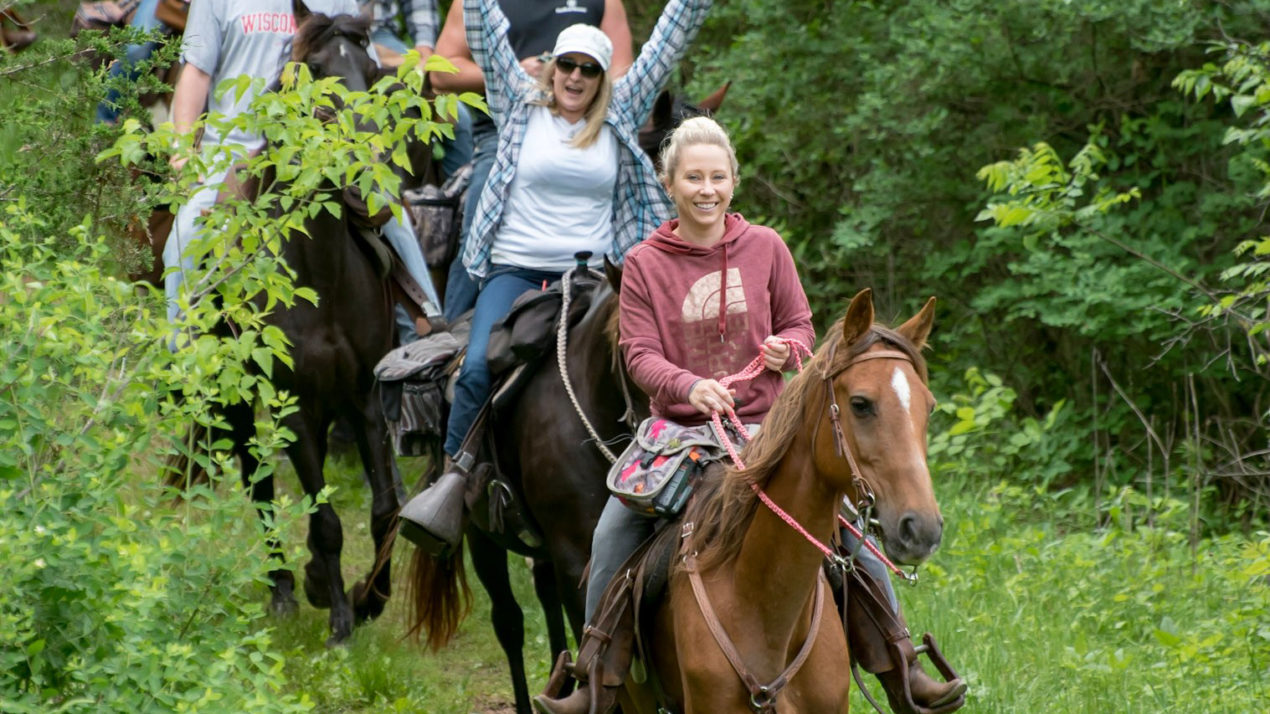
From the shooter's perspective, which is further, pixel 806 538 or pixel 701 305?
pixel 701 305

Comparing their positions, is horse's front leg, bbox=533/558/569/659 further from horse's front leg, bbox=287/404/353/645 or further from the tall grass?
horse's front leg, bbox=287/404/353/645

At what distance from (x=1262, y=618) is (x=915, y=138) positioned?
16.5 feet

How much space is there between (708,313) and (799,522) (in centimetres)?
86

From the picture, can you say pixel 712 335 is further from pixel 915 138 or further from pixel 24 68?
pixel 915 138

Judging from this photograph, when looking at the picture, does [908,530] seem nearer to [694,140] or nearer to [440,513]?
[694,140]

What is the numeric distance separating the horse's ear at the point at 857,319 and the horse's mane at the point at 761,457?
0.06ft

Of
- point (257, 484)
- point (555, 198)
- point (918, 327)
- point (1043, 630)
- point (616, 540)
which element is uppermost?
point (918, 327)

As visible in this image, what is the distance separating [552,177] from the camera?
6.19m

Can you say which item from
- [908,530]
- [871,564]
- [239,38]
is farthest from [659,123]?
[908,530]

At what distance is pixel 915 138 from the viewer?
10.6 metres

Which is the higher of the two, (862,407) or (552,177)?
(552,177)

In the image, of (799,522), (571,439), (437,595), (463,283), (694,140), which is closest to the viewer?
(799,522)

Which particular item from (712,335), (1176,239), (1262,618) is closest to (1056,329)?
(1176,239)

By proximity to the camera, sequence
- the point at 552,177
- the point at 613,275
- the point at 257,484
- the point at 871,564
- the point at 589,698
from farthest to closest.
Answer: the point at 257,484
the point at 552,177
the point at 613,275
the point at 871,564
the point at 589,698
